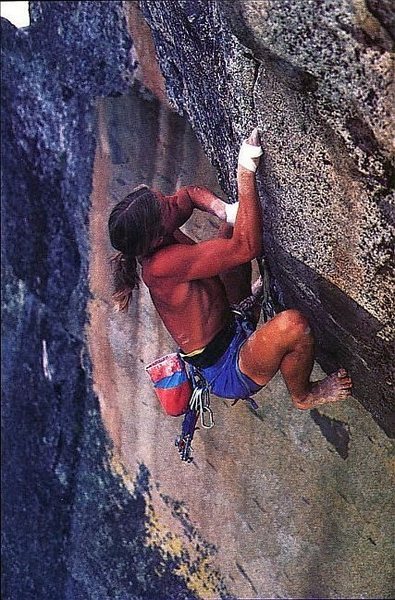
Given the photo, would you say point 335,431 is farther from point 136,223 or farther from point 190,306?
point 136,223

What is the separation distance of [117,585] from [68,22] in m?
2.33

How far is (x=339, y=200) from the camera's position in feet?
5.40

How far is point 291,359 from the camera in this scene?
196 cm

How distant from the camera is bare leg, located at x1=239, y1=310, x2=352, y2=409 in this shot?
74.9 inches

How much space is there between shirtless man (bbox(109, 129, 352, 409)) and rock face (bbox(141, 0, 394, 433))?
0.10 m

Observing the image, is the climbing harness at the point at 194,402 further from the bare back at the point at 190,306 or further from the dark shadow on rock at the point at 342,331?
the dark shadow on rock at the point at 342,331

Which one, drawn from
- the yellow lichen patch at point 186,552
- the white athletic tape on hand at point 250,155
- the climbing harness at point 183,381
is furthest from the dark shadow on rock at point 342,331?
the yellow lichen patch at point 186,552

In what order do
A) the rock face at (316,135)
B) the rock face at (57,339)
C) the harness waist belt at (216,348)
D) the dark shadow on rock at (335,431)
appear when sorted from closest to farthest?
the rock face at (316,135) < the harness waist belt at (216,348) < the dark shadow on rock at (335,431) < the rock face at (57,339)

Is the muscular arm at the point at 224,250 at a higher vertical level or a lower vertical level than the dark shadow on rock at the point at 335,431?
higher

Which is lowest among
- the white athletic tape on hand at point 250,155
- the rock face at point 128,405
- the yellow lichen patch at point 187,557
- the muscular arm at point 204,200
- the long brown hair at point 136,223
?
the yellow lichen patch at point 187,557

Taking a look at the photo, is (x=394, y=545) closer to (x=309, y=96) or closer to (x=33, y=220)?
(x=309, y=96)

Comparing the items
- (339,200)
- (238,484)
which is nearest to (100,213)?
(238,484)

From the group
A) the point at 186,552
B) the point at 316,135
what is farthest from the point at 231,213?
the point at 186,552

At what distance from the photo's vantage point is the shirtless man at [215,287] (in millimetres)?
1771
